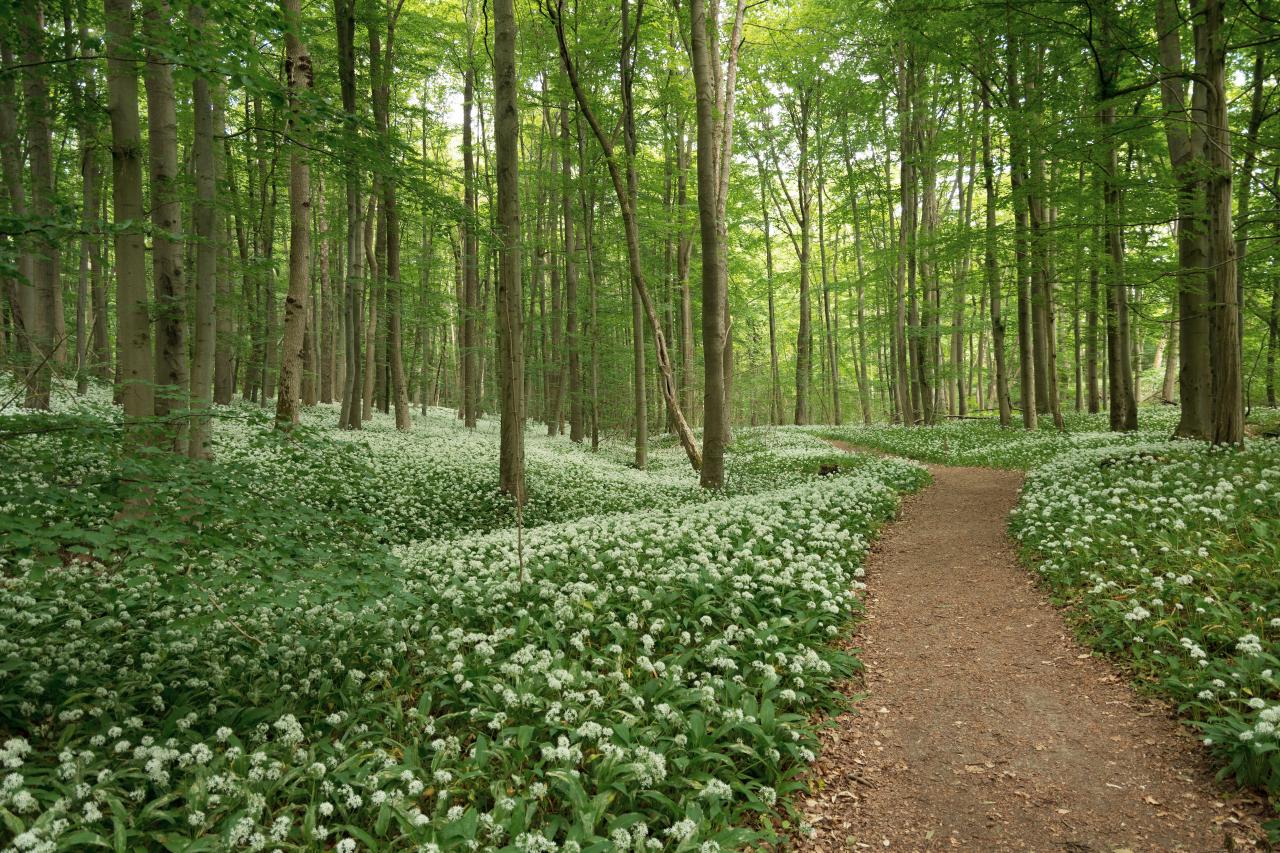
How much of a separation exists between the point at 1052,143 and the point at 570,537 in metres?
10.4

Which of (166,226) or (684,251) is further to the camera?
(684,251)

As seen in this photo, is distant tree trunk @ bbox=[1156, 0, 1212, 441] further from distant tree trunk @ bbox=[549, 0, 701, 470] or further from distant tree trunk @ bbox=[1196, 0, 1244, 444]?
distant tree trunk @ bbox=[549, 0, 701, 470]

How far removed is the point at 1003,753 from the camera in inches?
174

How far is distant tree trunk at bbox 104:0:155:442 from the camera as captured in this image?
591 cm

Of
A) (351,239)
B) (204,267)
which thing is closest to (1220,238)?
(204,267)

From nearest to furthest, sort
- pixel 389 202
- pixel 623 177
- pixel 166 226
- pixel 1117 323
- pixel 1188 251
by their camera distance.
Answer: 1. pixel 166 226
2. pixel 1188 251
3. pixel 1117 323
4. pixel 389 202
5. pixel 623 177

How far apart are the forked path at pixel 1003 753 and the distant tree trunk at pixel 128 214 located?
7.13m

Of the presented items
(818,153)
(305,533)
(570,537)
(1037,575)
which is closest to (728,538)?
(570,537)

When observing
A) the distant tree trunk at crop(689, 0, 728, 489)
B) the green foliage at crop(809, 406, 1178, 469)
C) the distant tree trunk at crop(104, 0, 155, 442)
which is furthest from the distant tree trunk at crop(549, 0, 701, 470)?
the green foliage at crop(809, 406, 1178, 469)

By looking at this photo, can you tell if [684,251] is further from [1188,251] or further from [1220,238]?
[1220,238]

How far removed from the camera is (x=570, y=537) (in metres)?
8.14

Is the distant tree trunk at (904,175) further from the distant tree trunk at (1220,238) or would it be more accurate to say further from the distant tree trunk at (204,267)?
the distant tree trunk at (204,267)

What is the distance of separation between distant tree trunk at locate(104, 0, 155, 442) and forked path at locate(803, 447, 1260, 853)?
23.4 feet

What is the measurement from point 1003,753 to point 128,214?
8.71 m
